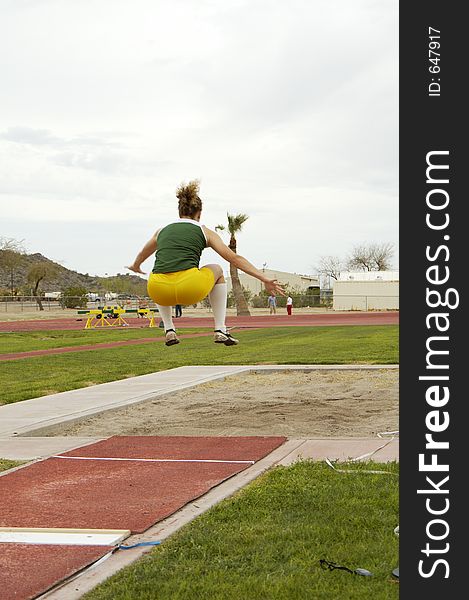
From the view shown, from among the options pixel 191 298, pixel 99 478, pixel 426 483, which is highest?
pixel 191 298

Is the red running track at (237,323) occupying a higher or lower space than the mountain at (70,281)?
lower

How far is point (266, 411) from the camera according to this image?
12922 mm

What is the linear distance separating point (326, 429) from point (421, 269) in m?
8.13

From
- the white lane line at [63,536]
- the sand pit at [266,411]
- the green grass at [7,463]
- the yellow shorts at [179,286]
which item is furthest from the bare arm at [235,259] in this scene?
the sand pit at [266,411]

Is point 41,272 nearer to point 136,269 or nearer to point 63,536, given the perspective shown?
point 136,269

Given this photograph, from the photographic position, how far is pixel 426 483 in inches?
131

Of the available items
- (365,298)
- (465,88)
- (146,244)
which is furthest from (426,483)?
(365,298)

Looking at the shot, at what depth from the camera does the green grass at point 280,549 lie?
4.98 m

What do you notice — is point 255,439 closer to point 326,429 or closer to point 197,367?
point 326,429

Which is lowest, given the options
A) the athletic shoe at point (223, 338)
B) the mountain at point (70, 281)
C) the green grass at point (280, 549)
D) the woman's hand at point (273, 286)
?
the green grass at point (280, 549)

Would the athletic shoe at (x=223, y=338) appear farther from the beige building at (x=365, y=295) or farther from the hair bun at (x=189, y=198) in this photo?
the beige building at (x=365, y=295)

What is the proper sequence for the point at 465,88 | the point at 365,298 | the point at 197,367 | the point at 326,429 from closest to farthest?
the point at 465,88 < the point at 326,429 < the point at 197,367 < the point at 365,298

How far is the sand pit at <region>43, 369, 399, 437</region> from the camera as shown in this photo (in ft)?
37.3

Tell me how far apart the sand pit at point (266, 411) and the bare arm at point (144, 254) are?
370 centimetres
